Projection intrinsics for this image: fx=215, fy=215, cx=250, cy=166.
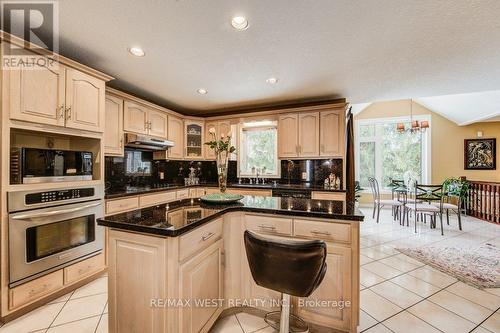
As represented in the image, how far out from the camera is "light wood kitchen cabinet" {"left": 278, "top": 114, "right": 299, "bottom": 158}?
3902mm

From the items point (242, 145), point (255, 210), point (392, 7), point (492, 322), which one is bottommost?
point (492, 322)

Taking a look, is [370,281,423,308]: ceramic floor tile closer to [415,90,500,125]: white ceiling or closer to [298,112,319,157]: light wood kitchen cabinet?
[298,112,319,157]: light wood kitchen cabinet

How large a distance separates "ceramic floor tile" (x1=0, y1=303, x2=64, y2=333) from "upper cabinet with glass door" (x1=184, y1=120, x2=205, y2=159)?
9.44 feet

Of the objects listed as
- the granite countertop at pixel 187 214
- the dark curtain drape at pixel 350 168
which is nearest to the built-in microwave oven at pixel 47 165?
the granite countertop at pixel 187 214

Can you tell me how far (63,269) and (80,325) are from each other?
0.63 metres

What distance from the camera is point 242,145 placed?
466 cm

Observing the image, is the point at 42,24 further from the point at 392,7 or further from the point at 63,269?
the point at 392,7

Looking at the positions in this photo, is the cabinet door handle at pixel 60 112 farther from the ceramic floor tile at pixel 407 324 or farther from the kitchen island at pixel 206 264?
the ceramic floor tile at pixel 407 324

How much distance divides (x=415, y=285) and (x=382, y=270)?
0.36 m

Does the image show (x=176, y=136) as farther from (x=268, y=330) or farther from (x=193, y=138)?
(x=268, y=330)

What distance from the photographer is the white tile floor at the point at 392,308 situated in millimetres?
1725

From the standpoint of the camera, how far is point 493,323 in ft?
5.87

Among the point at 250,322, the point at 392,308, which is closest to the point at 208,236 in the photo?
the point at 250,322

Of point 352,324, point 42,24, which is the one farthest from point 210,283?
point 42,24
